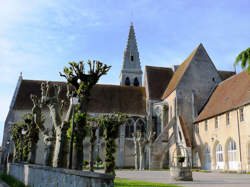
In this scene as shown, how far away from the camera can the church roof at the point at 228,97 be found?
76.7 ft

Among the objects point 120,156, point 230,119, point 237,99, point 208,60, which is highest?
point 208,60

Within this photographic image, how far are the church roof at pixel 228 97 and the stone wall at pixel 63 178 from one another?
1733 centimetres

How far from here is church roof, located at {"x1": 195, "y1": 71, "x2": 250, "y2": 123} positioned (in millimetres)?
23375

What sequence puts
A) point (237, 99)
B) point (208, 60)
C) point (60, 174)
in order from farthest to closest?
point (208, 60) < point (237, 99) < point (60, 174)

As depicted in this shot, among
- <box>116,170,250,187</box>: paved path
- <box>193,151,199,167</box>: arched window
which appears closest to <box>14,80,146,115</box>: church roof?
<box>193,151,199,167</box>: arched window

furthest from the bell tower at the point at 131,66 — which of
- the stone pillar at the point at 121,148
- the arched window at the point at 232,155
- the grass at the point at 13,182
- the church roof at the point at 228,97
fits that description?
the grass at the point at 13,182

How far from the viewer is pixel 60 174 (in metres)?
7.38

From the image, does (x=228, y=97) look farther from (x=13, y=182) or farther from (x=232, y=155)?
(x=13, y=182)

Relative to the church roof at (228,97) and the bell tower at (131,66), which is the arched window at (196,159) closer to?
the church roof at (228,97)

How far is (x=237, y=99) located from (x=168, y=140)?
9.46 m

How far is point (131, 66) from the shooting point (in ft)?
171

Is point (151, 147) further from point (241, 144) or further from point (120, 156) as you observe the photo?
point (241, 144)

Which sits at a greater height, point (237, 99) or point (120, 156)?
point (237, 99)

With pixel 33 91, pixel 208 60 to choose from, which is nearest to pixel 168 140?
pixel 208 60
